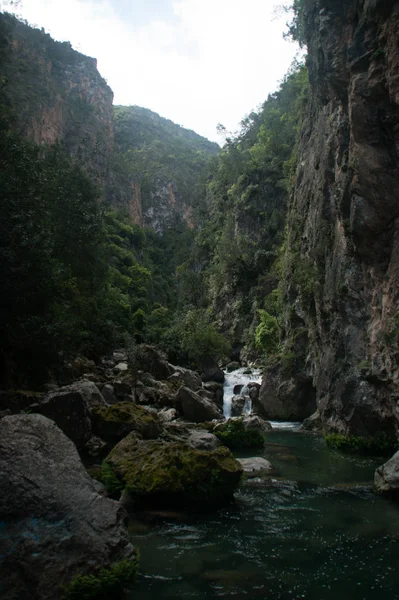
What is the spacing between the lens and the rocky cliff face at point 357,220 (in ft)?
43.7

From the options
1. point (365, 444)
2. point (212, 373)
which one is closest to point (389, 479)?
point (365, 444)

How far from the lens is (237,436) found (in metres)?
15.2

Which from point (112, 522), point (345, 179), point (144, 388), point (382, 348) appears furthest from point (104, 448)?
point (345, 179)

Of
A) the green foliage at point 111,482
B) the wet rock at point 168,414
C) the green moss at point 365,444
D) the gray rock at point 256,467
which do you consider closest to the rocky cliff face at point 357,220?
the green moss at point 365,444

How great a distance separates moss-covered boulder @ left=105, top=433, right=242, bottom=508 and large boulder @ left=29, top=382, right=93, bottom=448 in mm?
2180

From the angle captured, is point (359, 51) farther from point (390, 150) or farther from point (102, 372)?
point (102, 372)

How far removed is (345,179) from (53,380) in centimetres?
1421

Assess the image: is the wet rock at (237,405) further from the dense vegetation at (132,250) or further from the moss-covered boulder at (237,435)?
the moss-covered boulder at (237,435)

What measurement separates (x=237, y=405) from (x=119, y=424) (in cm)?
1376

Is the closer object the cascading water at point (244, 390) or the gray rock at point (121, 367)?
the cascading water at point (244, 390)

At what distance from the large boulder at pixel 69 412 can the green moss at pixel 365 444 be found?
28.0 ft

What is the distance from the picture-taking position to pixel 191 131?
16575 centimetres

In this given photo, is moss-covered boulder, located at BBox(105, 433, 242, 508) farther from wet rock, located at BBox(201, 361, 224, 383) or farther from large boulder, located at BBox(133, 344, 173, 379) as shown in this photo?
wet rock, located at BBox(201, 361, 224, 383)

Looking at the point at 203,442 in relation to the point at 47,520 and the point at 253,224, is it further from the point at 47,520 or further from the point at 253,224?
the point at 253,224
